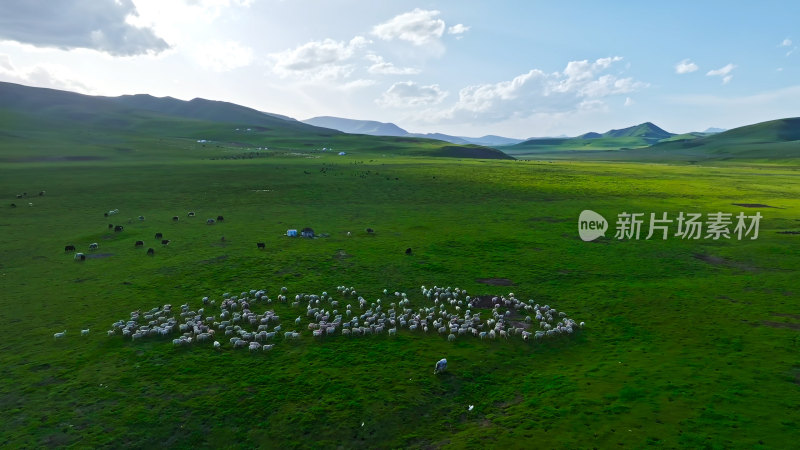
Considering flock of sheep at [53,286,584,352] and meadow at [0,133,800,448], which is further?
flock of sheep at [53,286,584,352]

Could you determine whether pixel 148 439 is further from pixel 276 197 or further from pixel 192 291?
pixel 276 197

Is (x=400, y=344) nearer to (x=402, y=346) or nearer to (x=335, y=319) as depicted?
(x=402, y=346)

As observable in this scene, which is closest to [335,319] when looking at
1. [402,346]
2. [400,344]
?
[400,344]

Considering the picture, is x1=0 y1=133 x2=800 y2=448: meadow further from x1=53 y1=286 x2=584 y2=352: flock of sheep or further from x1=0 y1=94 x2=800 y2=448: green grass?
x1=53 y1=286 x2=584 y2=352: flock of sheep

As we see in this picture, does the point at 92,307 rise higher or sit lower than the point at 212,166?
lower

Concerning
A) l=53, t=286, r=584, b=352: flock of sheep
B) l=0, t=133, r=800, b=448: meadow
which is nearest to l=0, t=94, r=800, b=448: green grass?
l=0, t=133, r=800, b=448: meadow

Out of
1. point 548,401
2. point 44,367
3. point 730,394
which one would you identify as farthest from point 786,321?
point 44,367
